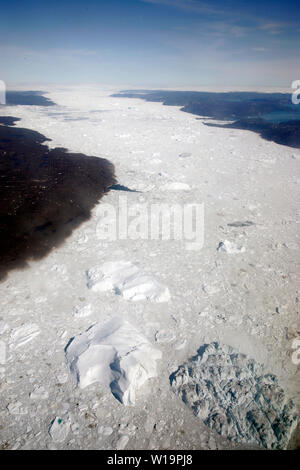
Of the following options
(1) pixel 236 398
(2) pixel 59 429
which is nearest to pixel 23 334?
(2) pixel 59 429

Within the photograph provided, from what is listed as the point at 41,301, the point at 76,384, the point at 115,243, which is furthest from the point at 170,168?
the point at 76,384

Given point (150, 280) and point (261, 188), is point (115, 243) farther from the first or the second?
point (261, 188)

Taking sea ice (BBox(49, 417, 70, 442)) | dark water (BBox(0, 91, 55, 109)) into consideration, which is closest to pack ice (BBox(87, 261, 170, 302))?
sea ice (BBox(49, 417, 70, 442))

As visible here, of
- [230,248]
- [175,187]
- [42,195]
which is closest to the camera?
[230,248]

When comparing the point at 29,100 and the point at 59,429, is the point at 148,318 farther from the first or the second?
the point at 29,100

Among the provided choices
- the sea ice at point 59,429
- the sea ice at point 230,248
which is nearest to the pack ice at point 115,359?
the sea ice at point 59,429
